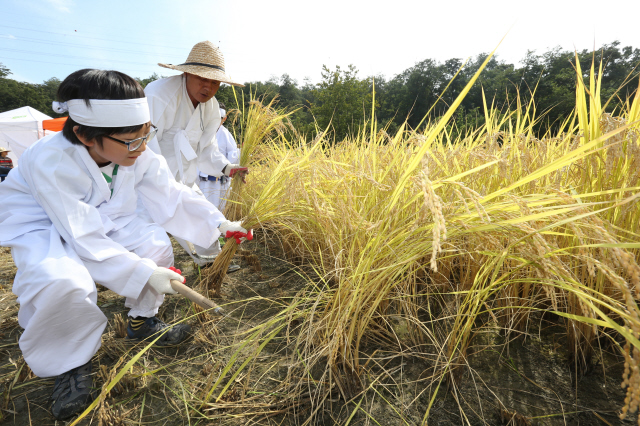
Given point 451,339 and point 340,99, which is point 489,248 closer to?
point 451,339

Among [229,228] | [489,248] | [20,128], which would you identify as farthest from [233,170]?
[20,128]

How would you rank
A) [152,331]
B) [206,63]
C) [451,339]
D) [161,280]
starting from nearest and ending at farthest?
[451,339] → [161,280] → [152,331] → [206,63]

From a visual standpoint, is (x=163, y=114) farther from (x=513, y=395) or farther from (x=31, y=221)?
(x=513, y=395)

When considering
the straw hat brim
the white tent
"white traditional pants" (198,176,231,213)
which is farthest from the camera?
the white tent

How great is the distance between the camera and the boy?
1227 mm

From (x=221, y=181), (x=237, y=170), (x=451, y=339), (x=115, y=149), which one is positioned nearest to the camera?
(x=451, y=339)

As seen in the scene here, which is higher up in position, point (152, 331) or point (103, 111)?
point (103, 111)

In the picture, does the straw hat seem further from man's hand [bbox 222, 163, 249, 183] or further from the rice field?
the rice field

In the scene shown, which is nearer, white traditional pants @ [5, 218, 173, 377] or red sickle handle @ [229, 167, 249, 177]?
white traditional pants @ [5, 218, 173, 377]

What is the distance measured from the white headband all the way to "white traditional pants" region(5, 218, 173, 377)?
20.1 inches

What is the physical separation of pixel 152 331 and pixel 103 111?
1.06 meters

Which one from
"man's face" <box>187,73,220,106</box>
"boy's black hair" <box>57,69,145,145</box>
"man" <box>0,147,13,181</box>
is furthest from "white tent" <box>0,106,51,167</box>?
"boy's black hair" <box>57,69,145,145</box>

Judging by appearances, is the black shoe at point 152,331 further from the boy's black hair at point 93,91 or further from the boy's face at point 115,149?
the boy's black hair at point 93,91

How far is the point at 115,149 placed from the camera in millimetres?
1482
